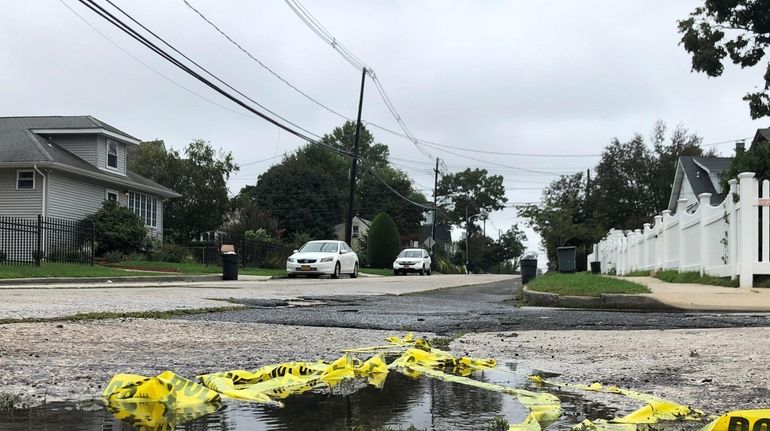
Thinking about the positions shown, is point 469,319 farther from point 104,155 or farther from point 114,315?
point 104,155

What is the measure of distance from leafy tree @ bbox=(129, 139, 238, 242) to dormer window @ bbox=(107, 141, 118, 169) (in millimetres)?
16271

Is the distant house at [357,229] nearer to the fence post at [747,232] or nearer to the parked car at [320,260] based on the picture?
the parked car at [320,260]

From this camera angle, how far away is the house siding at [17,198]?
102ft

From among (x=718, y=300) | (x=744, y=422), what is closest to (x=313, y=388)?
(x=744, y=422)

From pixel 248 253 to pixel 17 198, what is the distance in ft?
39.4

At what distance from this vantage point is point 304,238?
54812mm

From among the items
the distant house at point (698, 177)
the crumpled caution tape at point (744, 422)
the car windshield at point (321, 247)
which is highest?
the distant house at point (698, 177)

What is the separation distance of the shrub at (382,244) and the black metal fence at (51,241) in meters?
25.5

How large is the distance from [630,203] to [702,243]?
35935 millimetres

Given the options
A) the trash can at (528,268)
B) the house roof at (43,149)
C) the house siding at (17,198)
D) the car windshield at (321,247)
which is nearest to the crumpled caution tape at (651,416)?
the trash can at (528,268)

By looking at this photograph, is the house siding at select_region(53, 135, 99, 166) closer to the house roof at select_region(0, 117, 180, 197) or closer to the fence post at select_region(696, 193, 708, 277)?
the house roof at select_region(0, 117, 180, 197)

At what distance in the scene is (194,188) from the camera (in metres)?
53.2

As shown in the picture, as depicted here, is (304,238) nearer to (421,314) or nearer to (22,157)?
(22,157)

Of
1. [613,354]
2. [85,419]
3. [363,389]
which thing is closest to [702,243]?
[613,354]
